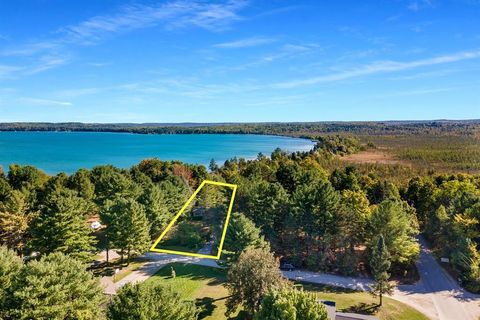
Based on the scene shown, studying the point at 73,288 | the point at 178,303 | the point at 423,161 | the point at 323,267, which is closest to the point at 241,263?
the point at 178,303

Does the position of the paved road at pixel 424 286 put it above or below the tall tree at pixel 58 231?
below

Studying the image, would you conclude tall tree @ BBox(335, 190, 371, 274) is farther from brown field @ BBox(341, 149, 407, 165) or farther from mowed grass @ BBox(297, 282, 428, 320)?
brown field @ BBox(341, 149, 407, 165)

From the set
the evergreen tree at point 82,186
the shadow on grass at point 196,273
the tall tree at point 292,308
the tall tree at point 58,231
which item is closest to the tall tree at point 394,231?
the shadow on grass at point 196,273

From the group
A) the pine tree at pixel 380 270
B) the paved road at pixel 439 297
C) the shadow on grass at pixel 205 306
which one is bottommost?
the paved road at pixel 439 297

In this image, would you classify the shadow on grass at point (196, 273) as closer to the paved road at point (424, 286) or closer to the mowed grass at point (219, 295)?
the mowed grass at point (219, 295)

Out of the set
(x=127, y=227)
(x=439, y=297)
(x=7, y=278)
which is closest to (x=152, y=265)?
(x=127, y=227)

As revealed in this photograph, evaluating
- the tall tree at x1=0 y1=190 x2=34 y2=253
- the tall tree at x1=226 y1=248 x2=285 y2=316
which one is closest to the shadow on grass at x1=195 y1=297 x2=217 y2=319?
the tall tree at x1=226 y1=248 x2=285 y2=316

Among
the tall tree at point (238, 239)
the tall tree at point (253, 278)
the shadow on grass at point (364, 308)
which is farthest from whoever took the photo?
the tall tree at point (238, 239)

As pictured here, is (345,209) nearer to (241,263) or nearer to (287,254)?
(287,254)
